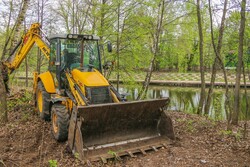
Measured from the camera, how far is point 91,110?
15.2 ft

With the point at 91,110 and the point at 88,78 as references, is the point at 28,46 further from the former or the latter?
the point at 91,110

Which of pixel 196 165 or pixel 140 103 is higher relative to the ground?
pixel 140 103

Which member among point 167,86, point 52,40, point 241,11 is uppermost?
point 241,11

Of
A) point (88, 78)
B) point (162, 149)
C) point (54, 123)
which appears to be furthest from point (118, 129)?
point (54, 123)

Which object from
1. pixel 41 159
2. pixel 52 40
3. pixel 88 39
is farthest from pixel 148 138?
pixel 52 40

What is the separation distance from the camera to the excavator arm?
7176 mm

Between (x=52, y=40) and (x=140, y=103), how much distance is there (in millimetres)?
3109

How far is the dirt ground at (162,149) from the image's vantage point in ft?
14.4

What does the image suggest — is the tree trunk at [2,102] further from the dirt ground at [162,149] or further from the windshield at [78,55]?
the windshield at [78,55]

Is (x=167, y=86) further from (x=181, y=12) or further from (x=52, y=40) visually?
(x=52, y=40)

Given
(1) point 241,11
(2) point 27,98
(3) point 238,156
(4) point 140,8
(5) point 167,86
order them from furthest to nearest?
(5) point 167,86 < (4) point 140,8 < (2) point 27,98 < (1) point 241,11 < (3) point 238,156

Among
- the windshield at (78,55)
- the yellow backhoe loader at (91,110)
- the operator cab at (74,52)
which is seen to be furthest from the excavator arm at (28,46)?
the windshield at (78,55)

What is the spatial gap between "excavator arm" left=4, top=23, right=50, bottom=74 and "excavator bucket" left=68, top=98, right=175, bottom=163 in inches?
Answer: 122

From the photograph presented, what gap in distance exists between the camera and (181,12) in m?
11.1
